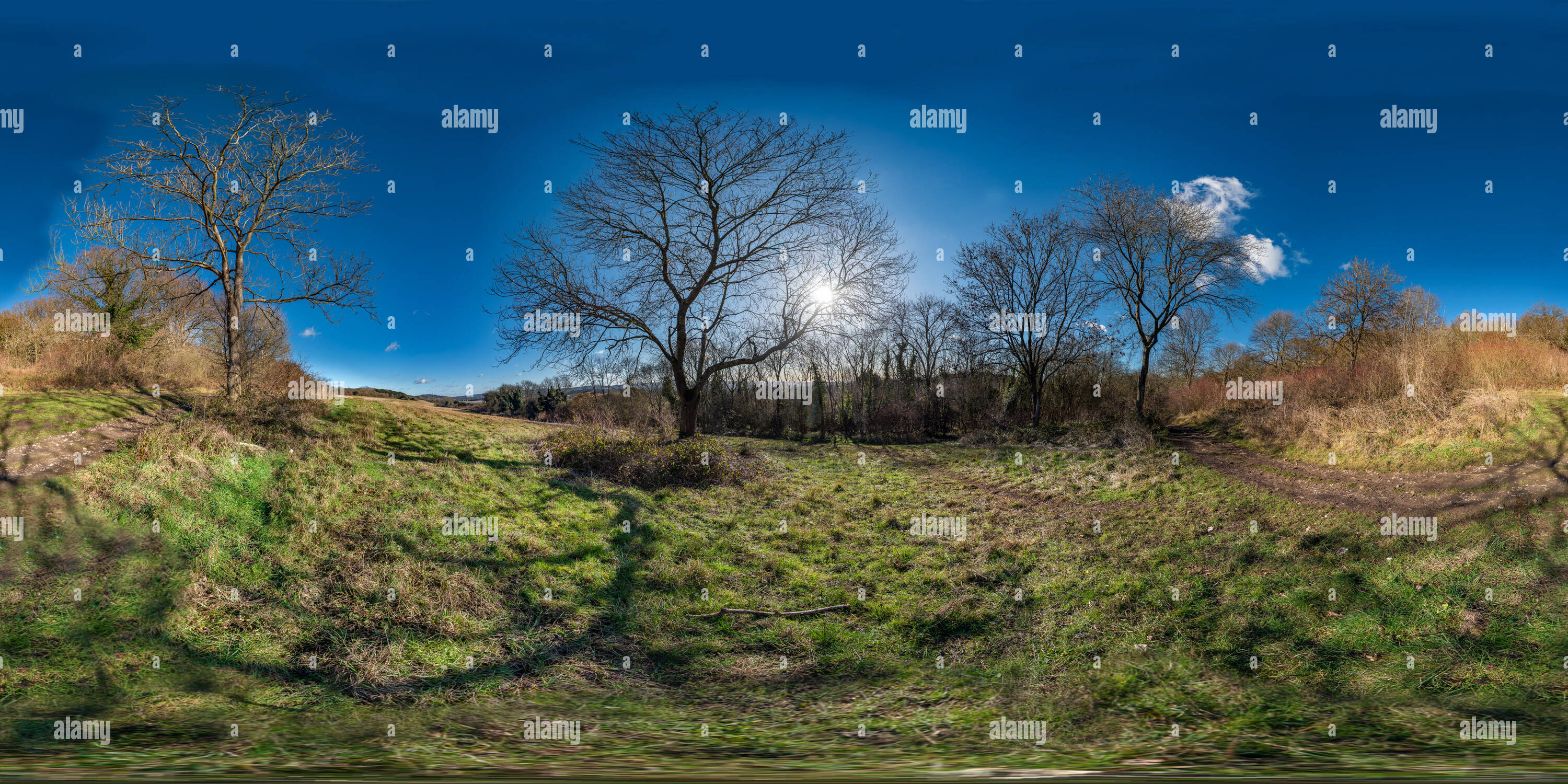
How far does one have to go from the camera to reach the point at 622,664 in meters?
5.43

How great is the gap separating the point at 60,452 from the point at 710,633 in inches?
327

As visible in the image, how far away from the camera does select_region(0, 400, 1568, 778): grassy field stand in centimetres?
381

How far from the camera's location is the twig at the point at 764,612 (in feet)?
21.0

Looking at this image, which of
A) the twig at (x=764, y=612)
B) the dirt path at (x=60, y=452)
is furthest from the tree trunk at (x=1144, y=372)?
the dirt path at (x=60, y=452)

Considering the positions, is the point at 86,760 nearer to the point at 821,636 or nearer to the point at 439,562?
the point at 439,562

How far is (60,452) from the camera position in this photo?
24.3 feet

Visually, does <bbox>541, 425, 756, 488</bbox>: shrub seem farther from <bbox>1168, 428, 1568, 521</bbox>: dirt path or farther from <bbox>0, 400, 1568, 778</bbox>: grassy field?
<bbox>1168, 428, 1568, 521</bbox>: dirt path

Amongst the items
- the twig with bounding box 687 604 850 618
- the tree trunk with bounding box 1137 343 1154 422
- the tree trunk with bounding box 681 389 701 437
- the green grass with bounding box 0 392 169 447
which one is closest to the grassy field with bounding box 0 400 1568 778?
the twig with bounding box 687 604 850 618

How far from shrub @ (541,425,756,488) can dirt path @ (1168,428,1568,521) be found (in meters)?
9.82

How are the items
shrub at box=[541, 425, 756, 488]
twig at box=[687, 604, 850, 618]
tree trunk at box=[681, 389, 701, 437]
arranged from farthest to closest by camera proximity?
tree trunk at box=[681, 389, 701, 437], shrub at box=[541, 425, 756, 488], twig at box=[687, 604, 850, 618]

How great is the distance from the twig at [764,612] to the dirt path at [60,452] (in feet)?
24.8

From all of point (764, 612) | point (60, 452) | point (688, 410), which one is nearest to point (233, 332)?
point (60, 452)

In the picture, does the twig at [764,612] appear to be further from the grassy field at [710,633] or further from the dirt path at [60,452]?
the dirt path at [60,452]

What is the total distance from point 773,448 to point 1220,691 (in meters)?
15.4
